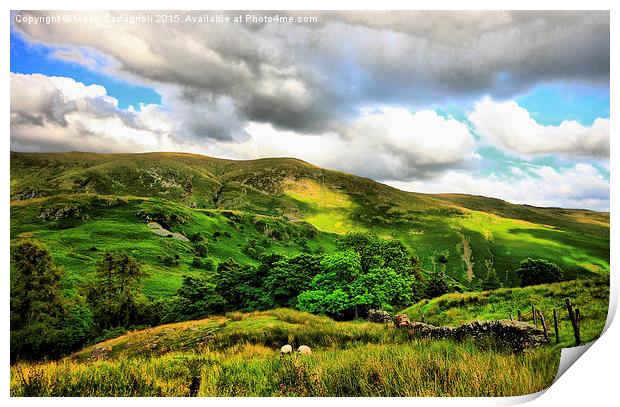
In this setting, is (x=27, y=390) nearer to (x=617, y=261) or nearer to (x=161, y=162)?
(x=617, y=261)

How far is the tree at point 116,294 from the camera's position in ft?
59.5

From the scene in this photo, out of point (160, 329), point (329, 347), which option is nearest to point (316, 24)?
point (329, 347)

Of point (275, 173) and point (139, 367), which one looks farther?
point (275, 173)

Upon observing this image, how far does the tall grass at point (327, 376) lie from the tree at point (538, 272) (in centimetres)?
2148

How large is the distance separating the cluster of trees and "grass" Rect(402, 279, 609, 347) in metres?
1.70

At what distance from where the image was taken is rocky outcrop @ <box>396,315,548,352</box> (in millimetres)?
7605

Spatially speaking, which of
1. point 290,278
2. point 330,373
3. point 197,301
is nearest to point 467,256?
point 290,278

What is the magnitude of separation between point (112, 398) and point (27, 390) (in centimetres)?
177

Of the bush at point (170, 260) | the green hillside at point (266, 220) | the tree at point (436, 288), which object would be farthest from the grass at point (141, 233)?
the tree at point (436, 288)

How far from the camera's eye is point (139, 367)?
24.8ft

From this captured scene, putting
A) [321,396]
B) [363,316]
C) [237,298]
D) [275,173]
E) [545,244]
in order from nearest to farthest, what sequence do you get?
[321,396], [363,316], [237,298], [545,244], [275,173]

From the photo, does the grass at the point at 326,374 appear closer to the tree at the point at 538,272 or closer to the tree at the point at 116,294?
the tree at the point at 116,294

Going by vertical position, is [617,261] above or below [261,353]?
above

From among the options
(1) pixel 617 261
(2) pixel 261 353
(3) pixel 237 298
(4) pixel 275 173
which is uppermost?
(4) pixel 275 173
